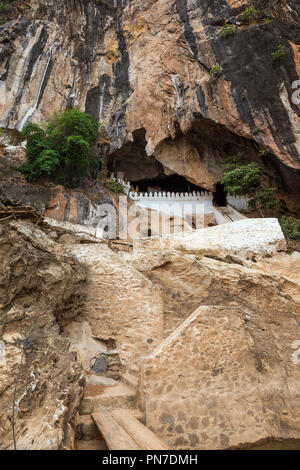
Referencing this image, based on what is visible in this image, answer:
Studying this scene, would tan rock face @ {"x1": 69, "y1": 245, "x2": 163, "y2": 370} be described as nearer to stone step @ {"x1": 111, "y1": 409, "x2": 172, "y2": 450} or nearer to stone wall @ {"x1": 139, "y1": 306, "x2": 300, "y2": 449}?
stone wall @ {"x1": 139, "y1": 306, "x2": 300, "y2": 449}

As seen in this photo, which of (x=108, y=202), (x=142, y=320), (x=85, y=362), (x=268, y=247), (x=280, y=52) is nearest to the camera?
(x=85, y=362)

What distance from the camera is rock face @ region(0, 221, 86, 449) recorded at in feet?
8.46

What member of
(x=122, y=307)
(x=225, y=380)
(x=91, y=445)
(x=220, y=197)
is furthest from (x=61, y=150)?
(x=91, y=445)

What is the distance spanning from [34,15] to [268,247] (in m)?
25.2

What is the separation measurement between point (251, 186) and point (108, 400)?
492 inches

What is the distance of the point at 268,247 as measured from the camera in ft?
28.6

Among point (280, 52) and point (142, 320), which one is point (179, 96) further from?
point (142, 320)

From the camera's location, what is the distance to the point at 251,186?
13.6 metres

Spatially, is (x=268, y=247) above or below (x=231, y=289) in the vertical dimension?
above

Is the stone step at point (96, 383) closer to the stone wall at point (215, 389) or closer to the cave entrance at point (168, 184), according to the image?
the stone wall at point (215, 389)

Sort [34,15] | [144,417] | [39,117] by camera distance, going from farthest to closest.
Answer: [34,15] → [39,117] → [144,417]

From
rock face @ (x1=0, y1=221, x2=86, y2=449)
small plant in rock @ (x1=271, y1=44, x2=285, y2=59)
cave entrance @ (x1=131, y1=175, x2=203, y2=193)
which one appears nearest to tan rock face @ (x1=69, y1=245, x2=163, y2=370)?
rock face @ (x1=0, y1=221, x2=86, y2=449)

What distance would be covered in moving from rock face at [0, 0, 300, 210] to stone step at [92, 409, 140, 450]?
12624 millimetres

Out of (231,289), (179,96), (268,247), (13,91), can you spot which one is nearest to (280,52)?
(179,96)
